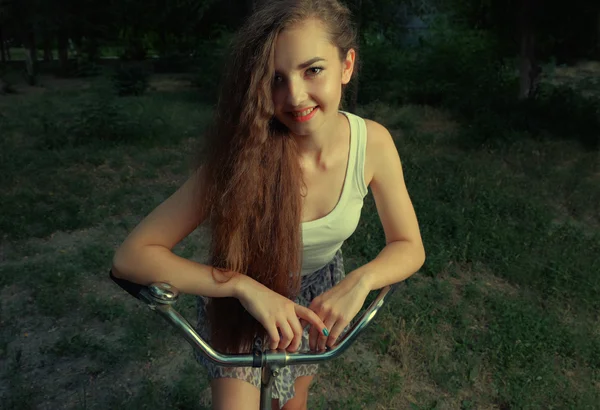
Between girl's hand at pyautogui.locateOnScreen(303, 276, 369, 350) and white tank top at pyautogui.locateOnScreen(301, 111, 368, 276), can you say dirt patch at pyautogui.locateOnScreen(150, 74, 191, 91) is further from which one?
girl's hand at pyautogui.locateOnScreen(303, 276, 369, 350)

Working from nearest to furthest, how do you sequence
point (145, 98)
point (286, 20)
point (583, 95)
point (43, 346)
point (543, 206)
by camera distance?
point (286, 20) → point (43, 346) → point (543, 206) → point (583, 95) → point (145, 98)

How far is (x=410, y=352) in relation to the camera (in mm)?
3354

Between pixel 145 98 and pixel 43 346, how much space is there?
29.5ft

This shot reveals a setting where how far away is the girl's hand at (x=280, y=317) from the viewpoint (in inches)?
51.3

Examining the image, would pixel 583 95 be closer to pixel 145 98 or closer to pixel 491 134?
pixel 491 134

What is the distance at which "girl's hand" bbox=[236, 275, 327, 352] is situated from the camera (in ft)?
4.28

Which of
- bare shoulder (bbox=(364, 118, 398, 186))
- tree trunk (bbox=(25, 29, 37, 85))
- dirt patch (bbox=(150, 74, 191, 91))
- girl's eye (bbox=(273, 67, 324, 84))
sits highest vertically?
girl's eye (bbox=(273, 67, 324, 84))

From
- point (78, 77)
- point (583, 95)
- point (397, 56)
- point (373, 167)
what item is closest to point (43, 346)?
point (373, 167)

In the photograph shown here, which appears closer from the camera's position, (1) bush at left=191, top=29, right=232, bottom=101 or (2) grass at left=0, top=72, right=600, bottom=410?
(2) grass at left=0, top=72, right=600, bottom=410

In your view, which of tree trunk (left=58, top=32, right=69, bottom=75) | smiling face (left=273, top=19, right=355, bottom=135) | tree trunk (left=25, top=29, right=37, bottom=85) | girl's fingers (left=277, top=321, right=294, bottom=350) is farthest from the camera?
tree trunk (left=58, top=32, right=69, bottom=75)

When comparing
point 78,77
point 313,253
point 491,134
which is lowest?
point 78,77

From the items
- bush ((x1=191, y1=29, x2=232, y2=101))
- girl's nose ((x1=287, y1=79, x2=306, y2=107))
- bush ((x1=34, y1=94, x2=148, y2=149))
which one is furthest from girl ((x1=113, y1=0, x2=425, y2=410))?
bush ((x1=191, y1=29, x2=232, y2=101))

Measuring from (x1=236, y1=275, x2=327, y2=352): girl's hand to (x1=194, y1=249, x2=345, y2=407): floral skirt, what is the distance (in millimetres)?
285

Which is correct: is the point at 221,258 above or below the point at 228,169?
below
